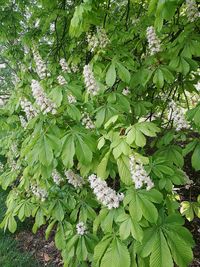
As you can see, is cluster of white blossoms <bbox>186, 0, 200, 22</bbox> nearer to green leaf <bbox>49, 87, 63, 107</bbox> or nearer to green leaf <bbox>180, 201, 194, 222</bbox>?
green leaf <bbox>49, 87, 63, 107</bbox>

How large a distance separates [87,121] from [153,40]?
641 millimetres

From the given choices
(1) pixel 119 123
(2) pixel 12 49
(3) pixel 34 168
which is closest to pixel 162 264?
(1) pixel 119 123

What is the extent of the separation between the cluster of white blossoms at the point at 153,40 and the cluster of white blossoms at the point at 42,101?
28.1 inches

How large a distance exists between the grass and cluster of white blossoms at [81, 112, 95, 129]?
2282 mm

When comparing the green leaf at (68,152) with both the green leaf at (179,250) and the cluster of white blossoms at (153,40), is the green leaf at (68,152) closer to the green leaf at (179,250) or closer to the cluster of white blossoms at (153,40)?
the green leaf at (179,250)

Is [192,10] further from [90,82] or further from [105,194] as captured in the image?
[105,194]

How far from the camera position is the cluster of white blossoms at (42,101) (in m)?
1.81

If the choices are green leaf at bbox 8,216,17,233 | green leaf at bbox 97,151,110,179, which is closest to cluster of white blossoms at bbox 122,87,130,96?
green leaf at bbox 97,151,110,179

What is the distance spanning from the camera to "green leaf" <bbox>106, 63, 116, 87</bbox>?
1993 millimetres

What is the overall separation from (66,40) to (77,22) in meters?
1.74

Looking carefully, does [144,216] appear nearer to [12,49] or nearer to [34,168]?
[34,168]

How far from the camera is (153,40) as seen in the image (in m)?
2.04

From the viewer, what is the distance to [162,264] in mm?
1636

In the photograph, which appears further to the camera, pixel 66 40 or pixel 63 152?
pixel 66 40
